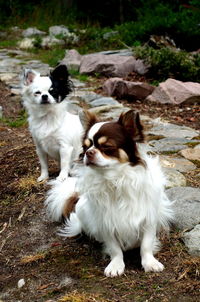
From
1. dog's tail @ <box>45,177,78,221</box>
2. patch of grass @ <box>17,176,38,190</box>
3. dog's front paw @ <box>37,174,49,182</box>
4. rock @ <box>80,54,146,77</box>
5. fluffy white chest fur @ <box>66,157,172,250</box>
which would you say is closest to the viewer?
fluffy white chest fur @ <box>66,157,172,250</box>

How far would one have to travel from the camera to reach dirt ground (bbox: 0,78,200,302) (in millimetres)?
2629

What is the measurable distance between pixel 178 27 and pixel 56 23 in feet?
28.5

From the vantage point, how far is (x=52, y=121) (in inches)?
183

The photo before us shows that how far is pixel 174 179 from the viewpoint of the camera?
4.03 m

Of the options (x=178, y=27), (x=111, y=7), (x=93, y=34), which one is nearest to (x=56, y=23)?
(x=111, y=7)

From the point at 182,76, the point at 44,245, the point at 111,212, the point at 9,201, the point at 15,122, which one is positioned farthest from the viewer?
the point at 182,76

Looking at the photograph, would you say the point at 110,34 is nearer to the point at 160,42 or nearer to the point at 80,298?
the point at 160,42

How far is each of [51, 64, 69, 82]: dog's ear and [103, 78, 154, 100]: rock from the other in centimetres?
328

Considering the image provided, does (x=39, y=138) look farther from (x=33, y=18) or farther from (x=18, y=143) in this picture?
(x=33, y=18)

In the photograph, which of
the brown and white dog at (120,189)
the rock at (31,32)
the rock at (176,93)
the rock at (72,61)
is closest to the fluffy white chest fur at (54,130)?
the brown and white dog at (120,189)

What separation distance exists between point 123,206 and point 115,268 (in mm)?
387

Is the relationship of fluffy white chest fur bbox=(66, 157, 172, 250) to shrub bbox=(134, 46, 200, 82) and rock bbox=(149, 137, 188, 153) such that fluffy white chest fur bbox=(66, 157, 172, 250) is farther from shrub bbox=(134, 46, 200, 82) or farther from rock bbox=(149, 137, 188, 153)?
shrub bbox=(134, 46, 200, 82)

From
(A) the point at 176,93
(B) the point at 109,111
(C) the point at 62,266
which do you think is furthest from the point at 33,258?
(A) the point at 176,93

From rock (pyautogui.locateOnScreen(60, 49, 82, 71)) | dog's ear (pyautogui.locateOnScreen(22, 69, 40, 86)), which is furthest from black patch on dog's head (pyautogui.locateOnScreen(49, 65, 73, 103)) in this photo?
rock (pyautogui.locateOnScreen(60, 49, 82, 71))
